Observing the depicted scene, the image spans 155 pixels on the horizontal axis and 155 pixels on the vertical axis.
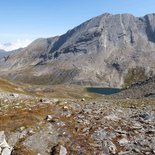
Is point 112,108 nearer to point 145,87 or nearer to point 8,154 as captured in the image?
point 8,154

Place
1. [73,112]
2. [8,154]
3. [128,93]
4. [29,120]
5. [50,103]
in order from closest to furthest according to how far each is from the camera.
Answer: [8,154], [29,120], [73,112], [50,103], [128,93]

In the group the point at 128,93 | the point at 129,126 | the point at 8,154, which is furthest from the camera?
the point at 128,93

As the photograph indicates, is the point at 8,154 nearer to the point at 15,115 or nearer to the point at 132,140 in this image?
the point at 15,115

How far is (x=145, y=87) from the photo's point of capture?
4250 inches

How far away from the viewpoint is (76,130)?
2412cm

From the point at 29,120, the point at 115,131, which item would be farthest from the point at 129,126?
the point at 29,120

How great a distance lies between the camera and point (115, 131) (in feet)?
77.9

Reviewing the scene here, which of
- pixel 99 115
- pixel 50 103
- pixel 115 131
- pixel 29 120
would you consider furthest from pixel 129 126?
pixel 50 103

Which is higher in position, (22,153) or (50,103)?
(50,103)

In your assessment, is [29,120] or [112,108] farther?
[112,108]

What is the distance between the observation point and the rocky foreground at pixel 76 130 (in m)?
21.6

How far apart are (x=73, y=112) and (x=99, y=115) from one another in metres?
2.41

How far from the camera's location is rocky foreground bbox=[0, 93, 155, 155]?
71.0 feet

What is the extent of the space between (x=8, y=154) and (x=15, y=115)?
21.5ft
